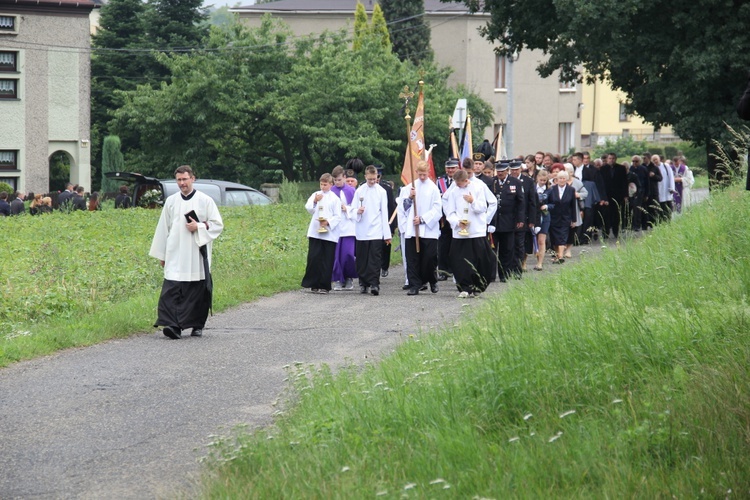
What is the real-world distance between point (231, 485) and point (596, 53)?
2120 cm

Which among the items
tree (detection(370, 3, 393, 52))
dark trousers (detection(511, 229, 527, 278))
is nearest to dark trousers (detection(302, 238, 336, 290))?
dark trousers (detection(511, 229, 527, 278))

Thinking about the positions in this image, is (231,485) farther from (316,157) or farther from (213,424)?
(316,157)

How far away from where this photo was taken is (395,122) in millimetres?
43125

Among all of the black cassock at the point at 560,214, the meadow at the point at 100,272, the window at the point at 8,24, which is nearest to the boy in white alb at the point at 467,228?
the meadow at the point at 100,272

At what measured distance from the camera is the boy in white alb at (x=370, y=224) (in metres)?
17.5

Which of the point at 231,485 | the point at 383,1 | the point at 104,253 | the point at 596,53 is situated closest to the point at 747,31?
the point at 596,53

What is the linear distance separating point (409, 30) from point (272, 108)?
52.0 feet

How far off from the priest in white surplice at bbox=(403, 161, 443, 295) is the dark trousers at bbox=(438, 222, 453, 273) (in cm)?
51

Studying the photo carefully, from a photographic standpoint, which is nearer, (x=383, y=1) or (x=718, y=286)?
(x=718, y=286)

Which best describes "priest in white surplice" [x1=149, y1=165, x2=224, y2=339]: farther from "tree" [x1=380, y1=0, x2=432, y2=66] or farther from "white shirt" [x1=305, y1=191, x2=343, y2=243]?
"tree" [x1=380, y1=0, x2=432, y2=66]

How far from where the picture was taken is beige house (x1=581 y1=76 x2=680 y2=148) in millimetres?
84125

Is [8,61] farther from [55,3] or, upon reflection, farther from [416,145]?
[416,145]

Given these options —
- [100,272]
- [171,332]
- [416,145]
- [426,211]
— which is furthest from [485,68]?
[171,332]

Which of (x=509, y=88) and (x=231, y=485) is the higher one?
(x=509, y=88)
